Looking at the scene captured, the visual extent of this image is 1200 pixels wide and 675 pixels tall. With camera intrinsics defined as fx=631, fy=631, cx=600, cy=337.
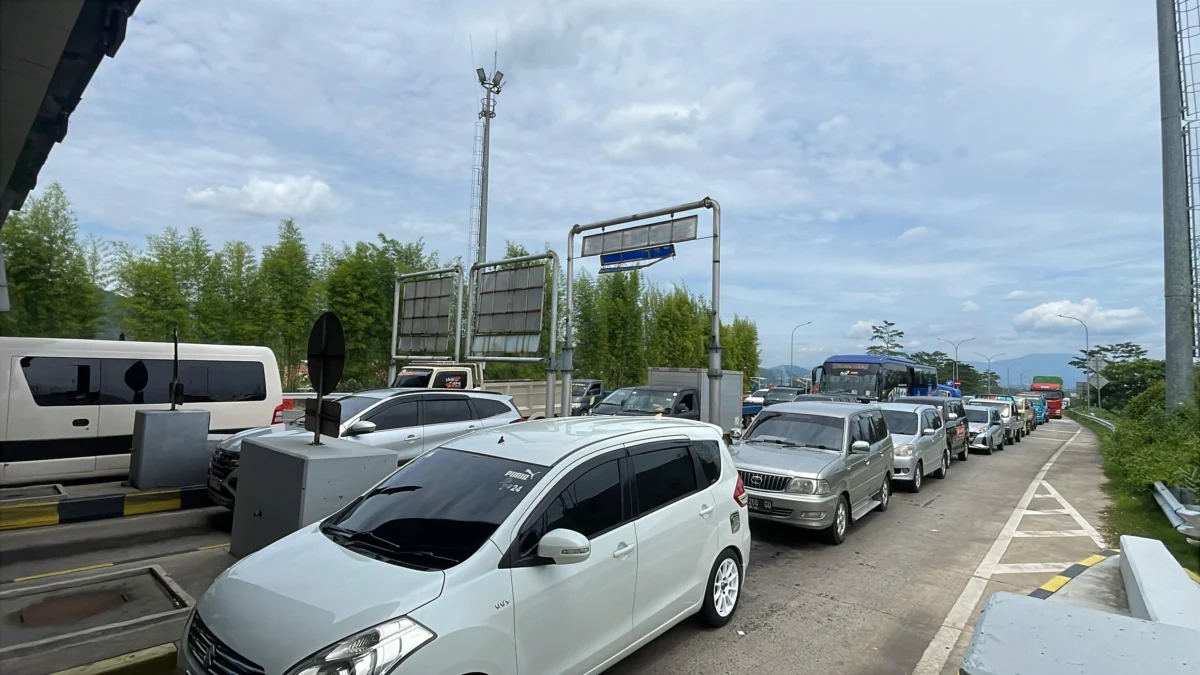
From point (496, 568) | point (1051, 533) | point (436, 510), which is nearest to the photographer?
point (496, 568)

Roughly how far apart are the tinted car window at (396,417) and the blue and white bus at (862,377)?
20746 mm

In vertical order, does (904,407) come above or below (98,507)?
above

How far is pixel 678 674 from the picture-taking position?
428 cm

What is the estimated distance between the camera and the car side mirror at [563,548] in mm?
3260

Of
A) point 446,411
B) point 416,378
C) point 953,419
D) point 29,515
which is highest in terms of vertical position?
point 416,378

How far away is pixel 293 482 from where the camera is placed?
4922mm

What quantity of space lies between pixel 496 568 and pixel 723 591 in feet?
8.49

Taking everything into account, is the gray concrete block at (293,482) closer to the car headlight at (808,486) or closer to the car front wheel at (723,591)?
the car front wheel at (723,591)

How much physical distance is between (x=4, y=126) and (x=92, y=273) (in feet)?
55.8

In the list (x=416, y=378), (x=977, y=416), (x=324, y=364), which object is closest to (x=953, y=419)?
(x=977, y=416)

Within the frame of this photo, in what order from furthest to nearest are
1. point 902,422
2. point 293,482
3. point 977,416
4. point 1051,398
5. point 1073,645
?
1. point 1051,398
2. point 977,416
3. point 902,422
4. point 293,482
5. point 1073,645

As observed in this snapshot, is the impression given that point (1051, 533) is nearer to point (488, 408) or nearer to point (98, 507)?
point (488, 408)

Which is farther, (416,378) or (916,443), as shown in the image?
(416,378)

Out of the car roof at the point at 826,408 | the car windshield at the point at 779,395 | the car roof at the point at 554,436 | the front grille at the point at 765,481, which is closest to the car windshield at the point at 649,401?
the car roof at the point at 826,408
